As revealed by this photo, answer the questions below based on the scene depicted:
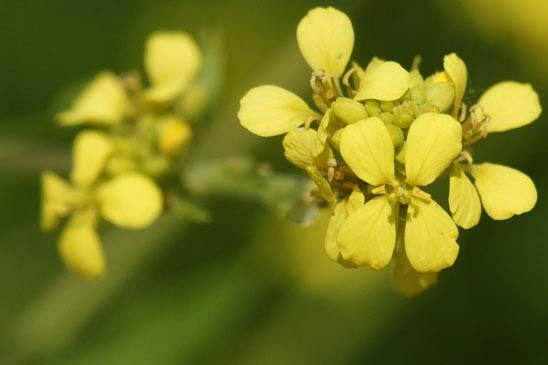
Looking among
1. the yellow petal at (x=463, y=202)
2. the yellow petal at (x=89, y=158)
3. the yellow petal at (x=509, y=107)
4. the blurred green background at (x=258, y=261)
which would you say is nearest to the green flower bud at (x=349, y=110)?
the yellow petal at (x=463, y=202)

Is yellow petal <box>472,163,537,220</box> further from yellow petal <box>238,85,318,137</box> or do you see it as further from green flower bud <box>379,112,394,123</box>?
yellow petal <box>238,85,318,137</box>

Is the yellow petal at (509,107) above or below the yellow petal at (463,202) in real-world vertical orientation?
above

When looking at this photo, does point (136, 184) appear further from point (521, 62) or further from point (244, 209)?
point (521, 62)

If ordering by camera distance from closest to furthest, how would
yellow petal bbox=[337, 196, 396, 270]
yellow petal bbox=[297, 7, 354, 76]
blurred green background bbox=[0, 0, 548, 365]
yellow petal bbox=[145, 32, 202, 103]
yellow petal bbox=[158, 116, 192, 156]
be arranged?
yellow petal bbox=[337, 196, 396, 270] < yellow petal bbox=[297, 7, 354, 76] < yellow petal bbox=[158, 116, 192, 156] < yellow petal bbox=[145, 32, 202, 103] < blurred green background bbox=[0, 0, 548, 365]

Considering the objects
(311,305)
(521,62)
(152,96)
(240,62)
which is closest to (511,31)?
(521,62)

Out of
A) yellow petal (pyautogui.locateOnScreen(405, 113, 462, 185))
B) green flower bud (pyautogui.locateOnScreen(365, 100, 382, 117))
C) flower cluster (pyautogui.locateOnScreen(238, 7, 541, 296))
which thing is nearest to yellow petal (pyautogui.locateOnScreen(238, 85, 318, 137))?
flower cluster (pyautogui.locateOnScreen(238, 7, 541, 296))

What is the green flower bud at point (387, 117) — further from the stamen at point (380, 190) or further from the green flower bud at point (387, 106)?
the stamen at point (380, 190)
